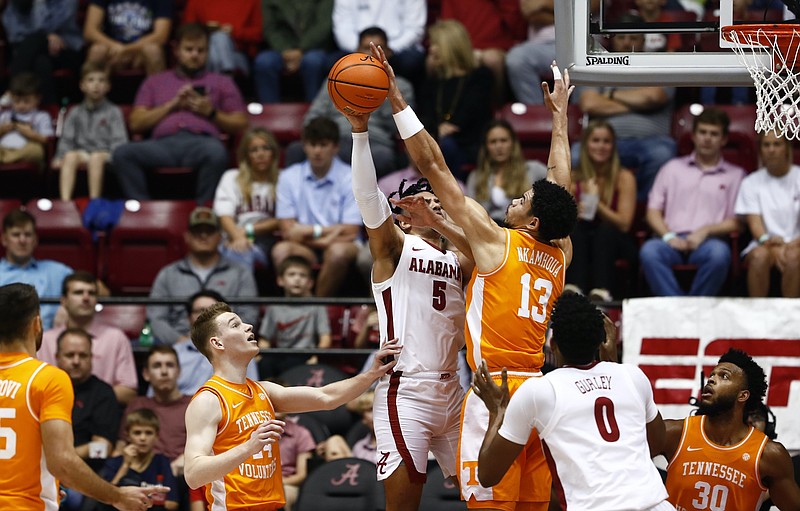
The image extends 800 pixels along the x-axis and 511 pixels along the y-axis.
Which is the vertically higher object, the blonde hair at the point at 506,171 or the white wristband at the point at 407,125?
the white wristband at the point at 407,125

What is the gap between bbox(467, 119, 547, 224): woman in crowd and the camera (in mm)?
10312

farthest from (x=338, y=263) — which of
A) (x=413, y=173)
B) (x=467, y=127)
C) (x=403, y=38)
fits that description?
(x=403, y=38)

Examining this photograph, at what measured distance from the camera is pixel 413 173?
34.8ft

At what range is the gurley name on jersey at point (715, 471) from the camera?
6781mm

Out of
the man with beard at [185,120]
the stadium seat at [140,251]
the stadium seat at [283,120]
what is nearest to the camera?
the stadium seat at [140,251]

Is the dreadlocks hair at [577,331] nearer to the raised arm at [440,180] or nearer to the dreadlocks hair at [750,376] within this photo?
the raised arm at [440,180]

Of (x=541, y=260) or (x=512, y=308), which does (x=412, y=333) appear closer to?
(x=512, y=308)

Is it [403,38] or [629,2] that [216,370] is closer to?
[403,38]

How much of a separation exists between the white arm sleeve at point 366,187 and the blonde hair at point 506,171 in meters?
3.88

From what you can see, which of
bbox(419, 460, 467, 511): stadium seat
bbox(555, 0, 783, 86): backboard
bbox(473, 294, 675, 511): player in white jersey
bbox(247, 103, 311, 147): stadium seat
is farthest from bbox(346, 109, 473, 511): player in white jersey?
bbox(247, 103, 311, 147): stadium seat

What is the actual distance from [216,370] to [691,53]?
3.30 metres

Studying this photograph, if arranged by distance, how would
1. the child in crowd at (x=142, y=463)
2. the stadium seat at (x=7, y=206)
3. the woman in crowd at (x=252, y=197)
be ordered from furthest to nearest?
the stadium seat at (x=7, y=206), the woman in crowd at (x=252, y=197), the child in crowd at (x=142, y=463)

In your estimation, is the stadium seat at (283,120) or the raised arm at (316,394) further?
the stadium seat at (283,120)

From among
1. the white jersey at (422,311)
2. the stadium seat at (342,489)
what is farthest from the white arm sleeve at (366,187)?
the stadium seat at (342,489)
